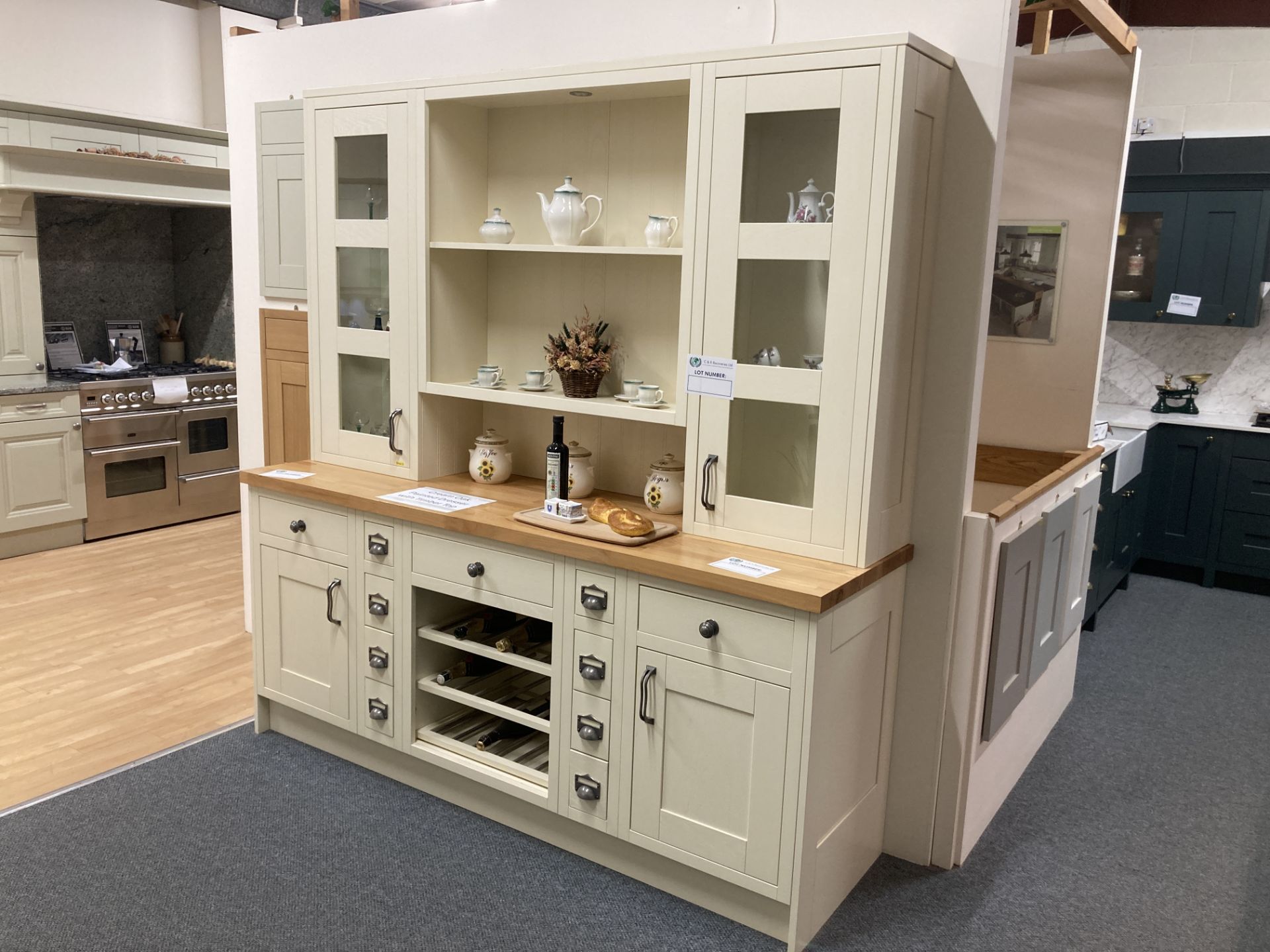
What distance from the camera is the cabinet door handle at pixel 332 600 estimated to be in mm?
3297

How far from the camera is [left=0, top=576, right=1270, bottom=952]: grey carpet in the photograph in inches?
101

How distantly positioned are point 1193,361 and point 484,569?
4963mm

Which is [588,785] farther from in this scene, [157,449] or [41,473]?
[157,449]

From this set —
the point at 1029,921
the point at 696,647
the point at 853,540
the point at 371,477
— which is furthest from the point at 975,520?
the point at 371,477

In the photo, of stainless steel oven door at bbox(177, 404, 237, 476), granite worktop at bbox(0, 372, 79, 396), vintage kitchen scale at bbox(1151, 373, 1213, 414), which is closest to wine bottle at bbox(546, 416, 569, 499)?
granite worktop at bbox(0, 372, 79, 396)

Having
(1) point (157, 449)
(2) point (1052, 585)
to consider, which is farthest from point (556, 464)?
(1) point (157, 449)

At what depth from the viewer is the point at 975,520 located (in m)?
2.76

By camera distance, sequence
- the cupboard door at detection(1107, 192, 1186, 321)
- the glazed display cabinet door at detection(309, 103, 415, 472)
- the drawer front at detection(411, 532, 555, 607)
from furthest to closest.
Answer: the cupboard door at detection(1107, 192, 1186, 321)
the glazed display cabinet door at detection(309, 103, 415, 472)
the drawer front at detection(411, 532, 555, 607)

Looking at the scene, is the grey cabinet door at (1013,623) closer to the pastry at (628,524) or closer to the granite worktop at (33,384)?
the pastry at (628,524)

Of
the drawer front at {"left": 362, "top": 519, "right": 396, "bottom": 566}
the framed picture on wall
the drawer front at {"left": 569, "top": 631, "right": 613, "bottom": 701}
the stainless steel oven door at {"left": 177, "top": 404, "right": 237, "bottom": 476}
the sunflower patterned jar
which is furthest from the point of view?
the stainless steel oven door at {"left": 177, "top": 404, "right": 237, "bottom": 476}

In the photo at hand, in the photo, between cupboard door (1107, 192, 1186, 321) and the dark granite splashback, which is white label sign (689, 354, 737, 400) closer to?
cupboard door (1107, 192, 1186, 321)

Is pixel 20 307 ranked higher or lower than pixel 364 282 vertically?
lower

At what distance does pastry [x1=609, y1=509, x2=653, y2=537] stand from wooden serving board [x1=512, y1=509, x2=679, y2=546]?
10mm

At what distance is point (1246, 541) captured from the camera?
5523 mm
